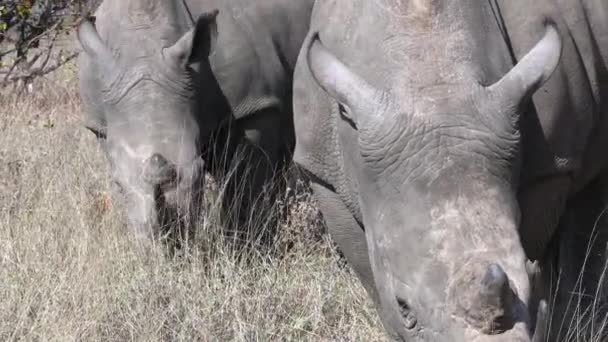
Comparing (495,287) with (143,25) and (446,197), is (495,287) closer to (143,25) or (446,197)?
(446,197)

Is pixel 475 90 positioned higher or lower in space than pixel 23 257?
higher

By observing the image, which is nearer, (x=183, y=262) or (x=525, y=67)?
(x=525, y=67)

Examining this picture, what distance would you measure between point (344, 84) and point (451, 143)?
419 millimetres

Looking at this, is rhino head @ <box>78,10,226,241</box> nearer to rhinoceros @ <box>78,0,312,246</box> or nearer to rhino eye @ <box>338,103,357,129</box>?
rhinoceros @ <box>78,0,312,246</box>

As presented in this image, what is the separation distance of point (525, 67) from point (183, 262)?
249 centimetres

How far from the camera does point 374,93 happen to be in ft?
13.4

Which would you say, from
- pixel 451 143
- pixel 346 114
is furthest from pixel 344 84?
pixel 451 143

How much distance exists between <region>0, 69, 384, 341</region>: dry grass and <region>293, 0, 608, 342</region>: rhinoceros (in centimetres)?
80

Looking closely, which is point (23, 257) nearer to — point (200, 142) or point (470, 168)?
point (200, 142)

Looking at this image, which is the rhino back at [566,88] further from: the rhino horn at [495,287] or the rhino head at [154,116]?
the rhino head at [154,116]

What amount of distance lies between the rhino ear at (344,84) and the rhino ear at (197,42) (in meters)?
2.84

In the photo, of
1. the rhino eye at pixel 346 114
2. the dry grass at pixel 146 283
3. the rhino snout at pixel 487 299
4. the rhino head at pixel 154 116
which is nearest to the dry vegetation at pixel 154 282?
the dry grass at pixel 146 283

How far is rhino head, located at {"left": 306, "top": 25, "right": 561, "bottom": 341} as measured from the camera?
143 inches

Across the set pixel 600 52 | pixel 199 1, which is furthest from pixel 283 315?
pixel 199 1
